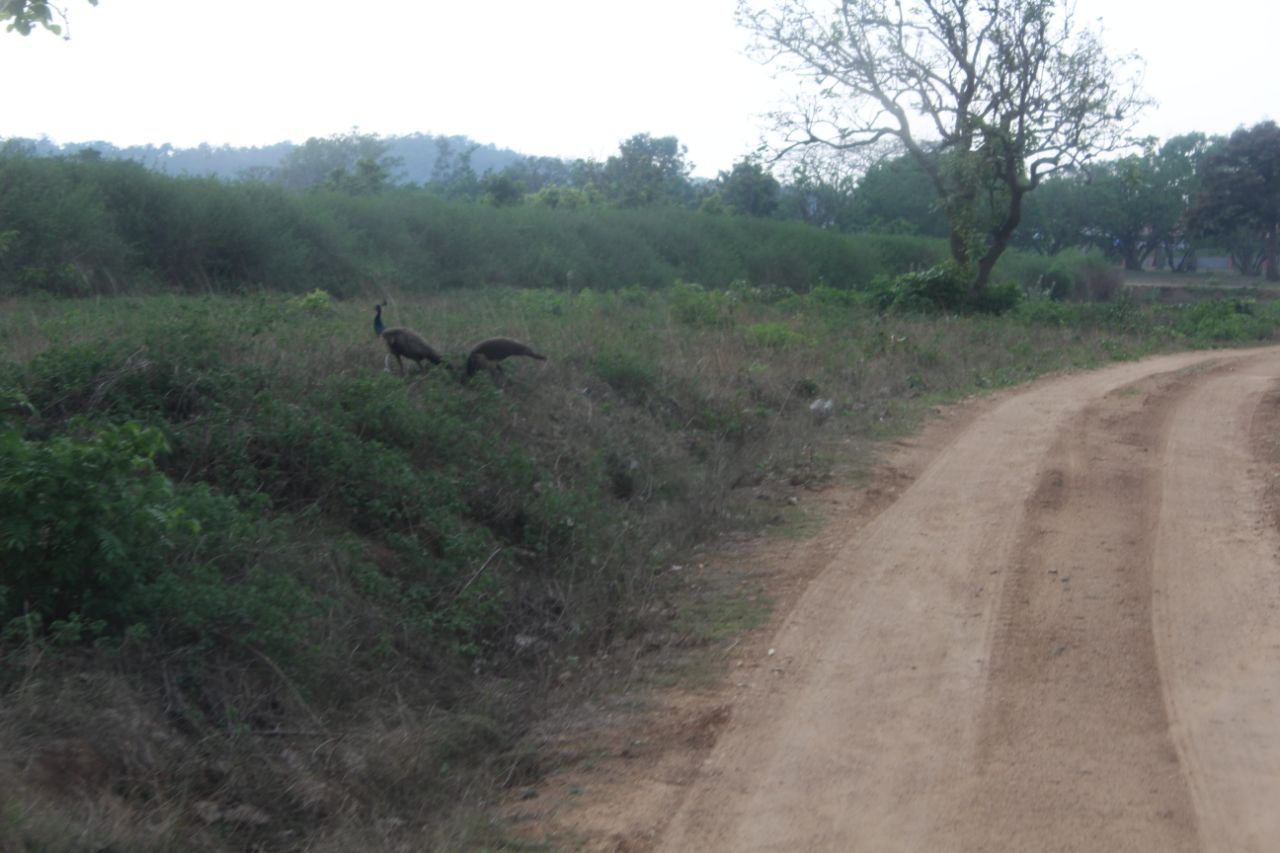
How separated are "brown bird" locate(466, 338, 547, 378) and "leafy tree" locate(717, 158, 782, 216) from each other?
41207mm

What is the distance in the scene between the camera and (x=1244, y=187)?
51469 mm

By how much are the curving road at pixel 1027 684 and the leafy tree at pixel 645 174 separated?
4039 centimetres

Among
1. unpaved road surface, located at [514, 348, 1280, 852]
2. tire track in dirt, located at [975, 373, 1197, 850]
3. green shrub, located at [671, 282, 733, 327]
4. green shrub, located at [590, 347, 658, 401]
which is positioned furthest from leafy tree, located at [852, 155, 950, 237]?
tire track in dirt, located at [975, 373, 1197, 850]

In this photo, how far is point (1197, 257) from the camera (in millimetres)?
69312

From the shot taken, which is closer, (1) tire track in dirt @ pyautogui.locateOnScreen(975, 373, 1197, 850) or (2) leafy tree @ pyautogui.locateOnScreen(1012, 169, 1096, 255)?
(1) tire track in dirt @ pyautogui.locateOnScreen(975, 373, 1197, 850)

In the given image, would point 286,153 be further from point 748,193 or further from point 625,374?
point 625,374

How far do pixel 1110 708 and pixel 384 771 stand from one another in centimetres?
323

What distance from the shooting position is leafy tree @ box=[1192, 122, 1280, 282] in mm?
50906

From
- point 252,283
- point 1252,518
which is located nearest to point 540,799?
point 1252,518

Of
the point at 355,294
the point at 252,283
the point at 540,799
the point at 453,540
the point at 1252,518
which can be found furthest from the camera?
the point at 355,294

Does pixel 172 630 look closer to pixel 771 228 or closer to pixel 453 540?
pixel 453 540

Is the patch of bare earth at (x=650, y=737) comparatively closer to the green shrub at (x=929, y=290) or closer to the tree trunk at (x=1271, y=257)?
the green shrub at (x=929, y=290)

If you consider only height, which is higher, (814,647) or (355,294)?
(355,294)

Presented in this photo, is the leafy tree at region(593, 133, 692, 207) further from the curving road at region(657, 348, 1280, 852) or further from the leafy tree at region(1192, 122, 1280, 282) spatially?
the curving road at region(657, 348, 1280, 852)
